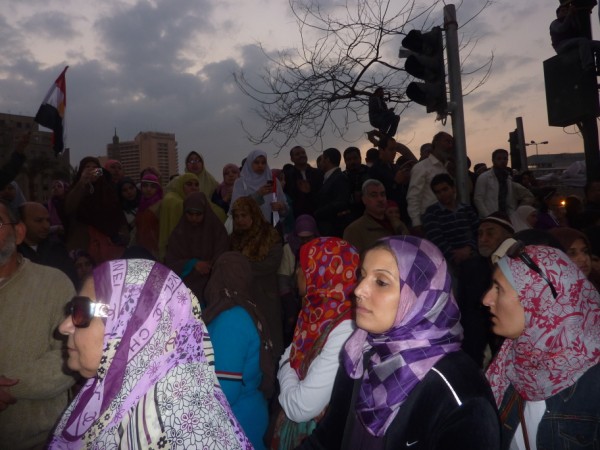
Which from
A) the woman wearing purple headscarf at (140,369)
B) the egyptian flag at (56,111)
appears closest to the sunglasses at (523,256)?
the woman wearing purple headscarf at (140,369)

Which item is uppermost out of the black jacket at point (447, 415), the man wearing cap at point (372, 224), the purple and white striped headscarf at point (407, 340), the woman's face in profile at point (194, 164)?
the woman's face in profile at point (194, 164)

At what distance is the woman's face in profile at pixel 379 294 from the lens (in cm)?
244

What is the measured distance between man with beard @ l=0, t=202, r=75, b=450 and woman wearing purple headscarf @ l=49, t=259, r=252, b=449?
0.75m

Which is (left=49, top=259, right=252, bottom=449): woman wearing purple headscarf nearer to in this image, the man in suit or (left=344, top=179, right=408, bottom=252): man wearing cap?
(left=344, top=179, right=408, bottom=252): man wearing cap

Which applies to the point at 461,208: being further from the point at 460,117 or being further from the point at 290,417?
the point at 290,417

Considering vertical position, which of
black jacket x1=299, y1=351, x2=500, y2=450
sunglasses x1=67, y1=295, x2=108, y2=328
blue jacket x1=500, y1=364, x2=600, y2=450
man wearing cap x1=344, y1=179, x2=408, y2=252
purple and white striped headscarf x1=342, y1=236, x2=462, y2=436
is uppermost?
man wearing cap x1=344, y1=179, x2=408, y2=252

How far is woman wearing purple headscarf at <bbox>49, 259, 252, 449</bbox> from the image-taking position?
7.20 ft

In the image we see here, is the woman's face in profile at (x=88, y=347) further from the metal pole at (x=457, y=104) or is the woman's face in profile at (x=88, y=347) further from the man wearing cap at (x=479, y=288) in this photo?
the metal pole at (x=457, y=104)

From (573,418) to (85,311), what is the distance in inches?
86.0

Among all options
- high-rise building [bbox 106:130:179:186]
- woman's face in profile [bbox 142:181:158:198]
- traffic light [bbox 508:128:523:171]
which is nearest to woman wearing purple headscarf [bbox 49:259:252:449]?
woman's face in profile [bbox 142:181:158:198]

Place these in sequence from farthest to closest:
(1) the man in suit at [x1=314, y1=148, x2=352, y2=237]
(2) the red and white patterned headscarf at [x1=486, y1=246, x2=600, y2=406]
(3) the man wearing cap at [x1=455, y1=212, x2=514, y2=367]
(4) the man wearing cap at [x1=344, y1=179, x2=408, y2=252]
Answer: (1) the man in suit at [x1=314, y1=148, x2=352, y2=237] < (4) the man wearing cap at [x1=344, y1=179, x2=408, y2=252] < (3) the man wearing cap at [x1=455, y1=212, x2=514, y2=367] < (2) the red and white patterned headscarf at [x1=486, y1=246, x2=600, y2=406]

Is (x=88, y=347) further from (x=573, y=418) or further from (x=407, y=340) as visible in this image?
(x=573, y=418)

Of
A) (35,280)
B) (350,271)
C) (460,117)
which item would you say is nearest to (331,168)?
(460,117)

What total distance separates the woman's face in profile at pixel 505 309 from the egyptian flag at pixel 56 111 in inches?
283
